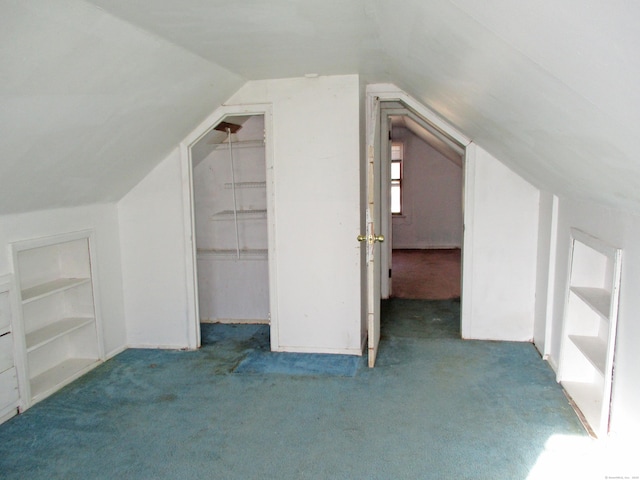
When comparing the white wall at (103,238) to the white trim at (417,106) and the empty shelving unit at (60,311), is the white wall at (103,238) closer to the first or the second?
the empty shelving unit at (60,311)

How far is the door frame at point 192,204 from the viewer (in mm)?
3953

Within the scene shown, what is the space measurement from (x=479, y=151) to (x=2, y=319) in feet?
11.9

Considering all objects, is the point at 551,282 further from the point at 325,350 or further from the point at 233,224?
the point at 233,224

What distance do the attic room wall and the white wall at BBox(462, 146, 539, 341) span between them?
3.37 feet

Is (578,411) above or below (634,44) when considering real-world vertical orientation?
below

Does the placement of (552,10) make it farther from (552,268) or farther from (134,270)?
(134,270)

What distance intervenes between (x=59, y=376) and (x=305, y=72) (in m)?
2.84

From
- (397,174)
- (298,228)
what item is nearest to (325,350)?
(298,228)

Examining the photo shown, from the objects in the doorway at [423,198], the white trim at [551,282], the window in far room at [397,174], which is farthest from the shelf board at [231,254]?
the window in far room at [397,174]

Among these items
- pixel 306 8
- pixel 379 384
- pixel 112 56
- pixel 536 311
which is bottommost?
pixel 379 384

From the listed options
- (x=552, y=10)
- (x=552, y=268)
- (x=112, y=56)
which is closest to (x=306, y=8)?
(x=112, y=56)

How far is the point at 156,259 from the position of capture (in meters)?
4.18

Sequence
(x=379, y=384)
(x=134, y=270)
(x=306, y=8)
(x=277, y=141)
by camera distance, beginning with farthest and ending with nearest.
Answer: (x=134, y=270), (x=277, y=141), (x=379, y=384), (x=306, y=8)

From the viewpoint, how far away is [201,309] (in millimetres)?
5059
